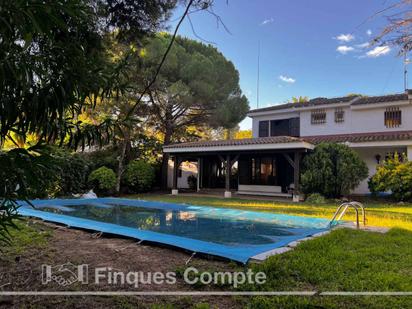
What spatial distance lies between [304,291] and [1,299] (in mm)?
3307

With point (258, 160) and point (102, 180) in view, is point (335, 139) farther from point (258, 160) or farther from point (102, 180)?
point (102, 180)

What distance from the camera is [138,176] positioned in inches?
898

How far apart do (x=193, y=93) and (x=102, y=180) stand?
9202 mm

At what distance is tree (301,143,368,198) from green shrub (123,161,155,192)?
10990 millimetres

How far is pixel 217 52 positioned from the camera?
93.7 ft

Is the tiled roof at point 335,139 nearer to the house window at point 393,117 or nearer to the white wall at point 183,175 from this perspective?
the house window at point 393,117

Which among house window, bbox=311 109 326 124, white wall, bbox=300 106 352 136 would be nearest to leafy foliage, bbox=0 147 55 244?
white wall, bbox=300 106 352 136

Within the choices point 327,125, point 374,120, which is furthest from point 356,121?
point 327,125

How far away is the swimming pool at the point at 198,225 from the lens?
598 centimetres

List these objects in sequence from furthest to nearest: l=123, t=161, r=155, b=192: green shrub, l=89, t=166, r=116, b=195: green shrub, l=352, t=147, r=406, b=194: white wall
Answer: l=123, t=161, r=155, b=192: green shrub
l=89, t=166, r=116, b=195: green shrub
l=352, t=147, r=406, b=194: white wall

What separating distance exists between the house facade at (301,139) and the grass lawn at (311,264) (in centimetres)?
1132

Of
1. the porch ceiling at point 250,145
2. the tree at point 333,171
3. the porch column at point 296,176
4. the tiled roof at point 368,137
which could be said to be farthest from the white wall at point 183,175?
the tree at point 333,171

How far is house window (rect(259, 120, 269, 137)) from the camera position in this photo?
25175mm

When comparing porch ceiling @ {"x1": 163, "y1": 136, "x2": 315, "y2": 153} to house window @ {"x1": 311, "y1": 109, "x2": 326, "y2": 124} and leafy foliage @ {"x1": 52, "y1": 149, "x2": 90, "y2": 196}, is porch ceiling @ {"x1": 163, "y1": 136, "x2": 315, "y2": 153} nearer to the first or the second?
house window @ {"x1": 311, "y1": 109, "x2": 326, "y2": 124}
